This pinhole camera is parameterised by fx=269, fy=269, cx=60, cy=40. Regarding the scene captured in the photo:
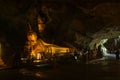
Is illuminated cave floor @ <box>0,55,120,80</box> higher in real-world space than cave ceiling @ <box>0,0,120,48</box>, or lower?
lower

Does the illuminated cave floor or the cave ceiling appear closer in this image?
the illuminated cave floor

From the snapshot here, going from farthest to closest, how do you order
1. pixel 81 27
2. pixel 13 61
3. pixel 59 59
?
pixel 81 27
pixel 59 59
pixel 13 61

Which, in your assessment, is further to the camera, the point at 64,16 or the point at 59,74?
the point at 64,16

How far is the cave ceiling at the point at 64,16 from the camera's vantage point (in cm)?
3444

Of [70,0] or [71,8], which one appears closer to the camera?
[70,0]

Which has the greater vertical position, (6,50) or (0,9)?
(0,9)

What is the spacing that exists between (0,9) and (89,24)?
1565 centimetres

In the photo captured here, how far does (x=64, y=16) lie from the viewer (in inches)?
1603

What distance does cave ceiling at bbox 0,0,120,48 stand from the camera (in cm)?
3444

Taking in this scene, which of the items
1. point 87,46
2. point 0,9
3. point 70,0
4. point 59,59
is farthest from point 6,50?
point 87,46

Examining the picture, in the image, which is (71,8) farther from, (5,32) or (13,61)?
(13,61)

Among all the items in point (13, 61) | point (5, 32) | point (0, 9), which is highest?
point (0, 9)

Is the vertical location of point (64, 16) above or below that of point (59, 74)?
above

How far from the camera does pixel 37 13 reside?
41.2 m
